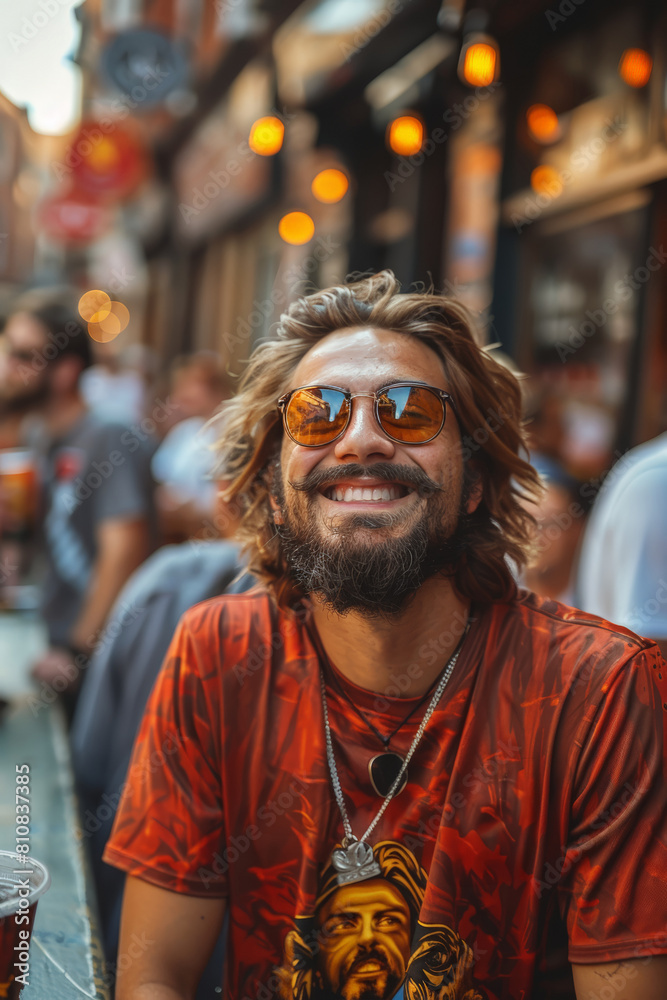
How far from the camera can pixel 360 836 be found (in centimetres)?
156

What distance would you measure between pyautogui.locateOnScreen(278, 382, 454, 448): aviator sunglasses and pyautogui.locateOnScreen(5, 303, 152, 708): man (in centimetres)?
230

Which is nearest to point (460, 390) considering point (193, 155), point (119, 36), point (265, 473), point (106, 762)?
point (265, 473)

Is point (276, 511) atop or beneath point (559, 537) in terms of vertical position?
atop

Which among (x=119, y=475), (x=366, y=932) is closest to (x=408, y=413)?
(x=366, y=932)

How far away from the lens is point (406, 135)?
601cm

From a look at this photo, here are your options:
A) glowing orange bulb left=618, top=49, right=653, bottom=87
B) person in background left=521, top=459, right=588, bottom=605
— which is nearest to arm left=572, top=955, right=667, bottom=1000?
person in background left=521, top=459, right=588, bottom=605

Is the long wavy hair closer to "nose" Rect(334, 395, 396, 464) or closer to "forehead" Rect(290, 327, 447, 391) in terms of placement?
"forehead" Rect(290, 327, 447, 391)

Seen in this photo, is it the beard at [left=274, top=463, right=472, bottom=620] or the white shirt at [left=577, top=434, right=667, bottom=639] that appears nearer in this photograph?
the beard at [left=274, top=463, right=472, bottom=620]

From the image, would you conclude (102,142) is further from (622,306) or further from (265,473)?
(265,473)

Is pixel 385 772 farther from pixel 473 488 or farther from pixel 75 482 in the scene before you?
pixel 75 482

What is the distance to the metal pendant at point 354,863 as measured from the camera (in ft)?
5.03

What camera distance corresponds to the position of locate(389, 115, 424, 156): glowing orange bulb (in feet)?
19.3

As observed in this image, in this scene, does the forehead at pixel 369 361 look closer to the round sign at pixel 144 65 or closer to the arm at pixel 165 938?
the arm at pixel 165 938

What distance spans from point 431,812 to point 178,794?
47cm
